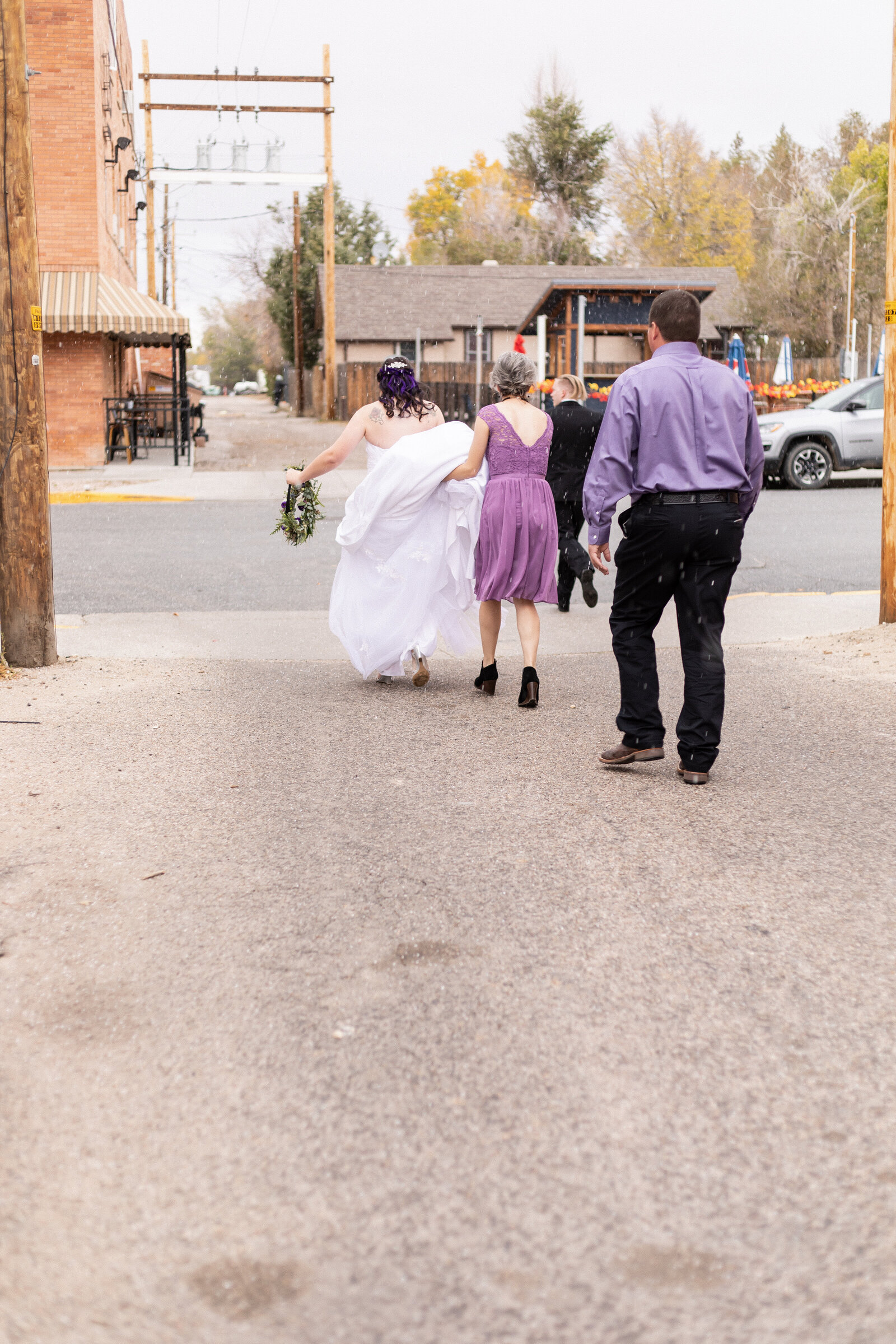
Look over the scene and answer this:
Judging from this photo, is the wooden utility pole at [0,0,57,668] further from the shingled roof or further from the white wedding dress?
the shingled roof

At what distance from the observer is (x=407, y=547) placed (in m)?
7.71

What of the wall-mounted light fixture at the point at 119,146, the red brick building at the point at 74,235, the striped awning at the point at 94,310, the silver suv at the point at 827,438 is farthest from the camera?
the wall-mounted light fixture at the point at 119,146

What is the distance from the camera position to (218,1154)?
2812 millimetres

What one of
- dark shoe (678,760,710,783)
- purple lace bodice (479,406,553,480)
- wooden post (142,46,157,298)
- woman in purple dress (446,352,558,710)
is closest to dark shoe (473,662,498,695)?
woman in purple dress (446,352,558,710)

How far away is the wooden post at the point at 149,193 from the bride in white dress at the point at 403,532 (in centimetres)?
3275

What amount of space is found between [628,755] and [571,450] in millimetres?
4775

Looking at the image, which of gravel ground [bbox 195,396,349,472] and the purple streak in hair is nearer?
the purple streak in hair

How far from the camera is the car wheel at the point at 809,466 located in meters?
22.0

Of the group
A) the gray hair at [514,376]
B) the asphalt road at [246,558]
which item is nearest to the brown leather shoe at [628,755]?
the gray hair at [514,376]

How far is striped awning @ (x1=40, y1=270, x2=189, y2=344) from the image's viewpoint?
23.9 m

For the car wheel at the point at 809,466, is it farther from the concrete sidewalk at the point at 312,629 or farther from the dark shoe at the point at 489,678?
the dark shoe at the point at 489,678

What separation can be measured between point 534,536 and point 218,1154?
4880 millimetres

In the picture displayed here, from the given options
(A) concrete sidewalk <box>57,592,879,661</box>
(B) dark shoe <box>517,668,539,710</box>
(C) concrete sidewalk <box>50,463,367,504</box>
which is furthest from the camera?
(C) concrete sidewalk <box>50,463,367,504</box>

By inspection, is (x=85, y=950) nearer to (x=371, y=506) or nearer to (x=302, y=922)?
(x=302, y=922)
